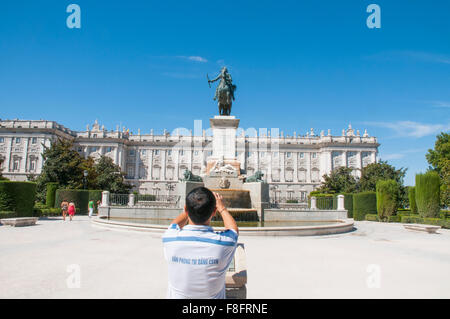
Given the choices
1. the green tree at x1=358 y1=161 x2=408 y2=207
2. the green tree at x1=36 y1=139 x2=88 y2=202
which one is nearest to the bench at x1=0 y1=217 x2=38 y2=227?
the green tree at x1=36 y1=139 x2=88 y2=202

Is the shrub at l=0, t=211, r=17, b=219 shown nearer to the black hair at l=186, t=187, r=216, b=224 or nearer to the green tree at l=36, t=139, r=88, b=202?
the green tree at l=36, t=139, r=88, b=202

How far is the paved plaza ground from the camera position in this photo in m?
4.62

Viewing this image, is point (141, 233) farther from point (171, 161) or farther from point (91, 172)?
point (171, 161)

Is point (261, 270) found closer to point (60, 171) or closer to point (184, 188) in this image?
point (184, 188)

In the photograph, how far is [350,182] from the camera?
151ft

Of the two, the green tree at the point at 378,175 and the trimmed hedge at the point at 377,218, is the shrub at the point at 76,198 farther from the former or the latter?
the green tree at the point at 378,175

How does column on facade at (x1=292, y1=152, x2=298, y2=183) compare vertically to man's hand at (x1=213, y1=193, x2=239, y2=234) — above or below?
above

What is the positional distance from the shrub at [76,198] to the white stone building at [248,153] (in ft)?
178

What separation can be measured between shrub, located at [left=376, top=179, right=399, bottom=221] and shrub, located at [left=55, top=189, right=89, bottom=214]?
26180 mm

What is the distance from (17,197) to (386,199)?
84.4 feet

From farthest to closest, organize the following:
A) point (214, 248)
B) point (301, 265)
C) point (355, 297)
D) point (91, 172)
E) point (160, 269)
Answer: point (91, 172) < point (301, 265) < point (160, 269) < point (355, 297) < point (214, 248)
